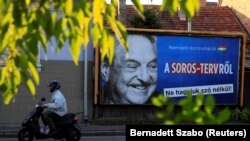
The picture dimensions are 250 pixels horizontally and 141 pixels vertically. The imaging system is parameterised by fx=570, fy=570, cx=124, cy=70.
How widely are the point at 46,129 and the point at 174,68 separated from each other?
9.80m

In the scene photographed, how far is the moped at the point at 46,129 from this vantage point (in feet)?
44.6

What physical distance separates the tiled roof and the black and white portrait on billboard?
5.65 m

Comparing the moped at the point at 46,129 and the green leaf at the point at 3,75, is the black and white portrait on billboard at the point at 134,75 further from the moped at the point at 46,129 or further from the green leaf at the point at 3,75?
the green leaf at the point at 3,75

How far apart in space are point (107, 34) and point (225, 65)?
21.7 m

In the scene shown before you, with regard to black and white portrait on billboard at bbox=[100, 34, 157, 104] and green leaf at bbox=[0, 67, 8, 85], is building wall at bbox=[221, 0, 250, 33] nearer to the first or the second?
black and white portrait on billboard at bbox=[100, 34, 157, 104]

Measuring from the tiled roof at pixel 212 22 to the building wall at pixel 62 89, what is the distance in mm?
7002

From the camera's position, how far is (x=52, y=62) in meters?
21.3

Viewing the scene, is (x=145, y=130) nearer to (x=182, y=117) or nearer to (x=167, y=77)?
(x=182, y=117)

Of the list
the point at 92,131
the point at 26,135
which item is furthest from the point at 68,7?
the point at 92,131

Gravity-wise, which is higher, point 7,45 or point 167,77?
point 7,45

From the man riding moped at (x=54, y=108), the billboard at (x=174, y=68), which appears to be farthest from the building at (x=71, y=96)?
the man riding moped at (x=54, y=108)

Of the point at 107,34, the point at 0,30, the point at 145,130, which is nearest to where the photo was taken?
the point at 0,30

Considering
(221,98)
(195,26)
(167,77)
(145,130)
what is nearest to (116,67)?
(167,77)

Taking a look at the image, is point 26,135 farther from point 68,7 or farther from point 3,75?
point 68,7
